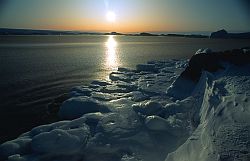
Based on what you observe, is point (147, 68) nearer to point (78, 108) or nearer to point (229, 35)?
point (78, 108)

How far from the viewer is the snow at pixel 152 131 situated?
5.91 meters

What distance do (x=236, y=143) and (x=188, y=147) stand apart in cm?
139

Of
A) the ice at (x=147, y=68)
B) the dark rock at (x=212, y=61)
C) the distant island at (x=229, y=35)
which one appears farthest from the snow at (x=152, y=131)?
the distant island at (x=229, y=35)

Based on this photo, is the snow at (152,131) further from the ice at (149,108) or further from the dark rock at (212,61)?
the dark rock at (212,61)

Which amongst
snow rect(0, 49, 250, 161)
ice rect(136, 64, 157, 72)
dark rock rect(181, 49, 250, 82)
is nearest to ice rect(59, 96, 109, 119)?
snow rect(0, 49, 250, 161)

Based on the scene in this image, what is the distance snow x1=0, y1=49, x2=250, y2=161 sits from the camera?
5906mm

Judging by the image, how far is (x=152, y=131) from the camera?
30.0 feet

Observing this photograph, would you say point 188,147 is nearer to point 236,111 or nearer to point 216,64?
point 236,111

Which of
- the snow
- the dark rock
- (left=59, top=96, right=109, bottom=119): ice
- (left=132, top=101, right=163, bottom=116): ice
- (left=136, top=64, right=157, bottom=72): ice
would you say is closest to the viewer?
the snow

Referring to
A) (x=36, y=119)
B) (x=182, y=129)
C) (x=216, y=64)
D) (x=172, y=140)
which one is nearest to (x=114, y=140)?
(x=172, y=140)

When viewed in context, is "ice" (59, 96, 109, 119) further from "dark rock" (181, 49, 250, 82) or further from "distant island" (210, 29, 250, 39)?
"distant island" (210, 29, 250, 39)

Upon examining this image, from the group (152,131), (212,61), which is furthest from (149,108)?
(212,61)

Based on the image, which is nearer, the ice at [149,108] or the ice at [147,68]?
the ice at [149,108]

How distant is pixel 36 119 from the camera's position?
11781mm
